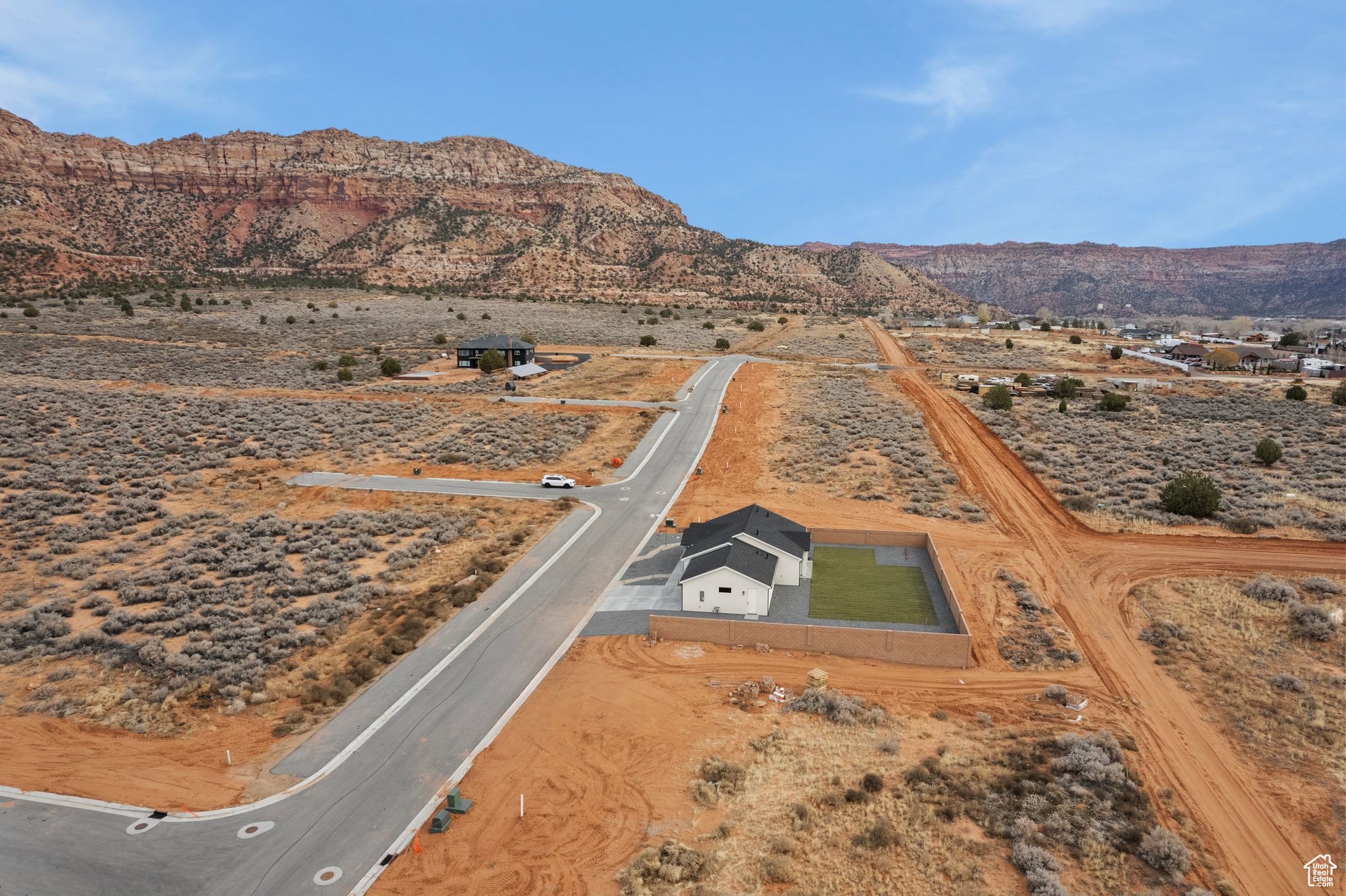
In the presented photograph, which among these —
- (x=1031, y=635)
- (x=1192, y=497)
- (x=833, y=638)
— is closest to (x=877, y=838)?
(x=833, y=638)

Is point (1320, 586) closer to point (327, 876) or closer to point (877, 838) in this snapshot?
point (877, 838)

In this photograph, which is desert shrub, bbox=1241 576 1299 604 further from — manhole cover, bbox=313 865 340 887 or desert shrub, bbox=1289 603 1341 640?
manhole cover, bbox=313 865 340 887

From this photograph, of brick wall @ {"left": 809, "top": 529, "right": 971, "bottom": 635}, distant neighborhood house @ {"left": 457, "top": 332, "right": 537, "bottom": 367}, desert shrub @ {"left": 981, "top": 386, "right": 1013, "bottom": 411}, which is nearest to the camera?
brick wall @ {"left": 809, "top": 529, "right": 971, "bottom": 635}

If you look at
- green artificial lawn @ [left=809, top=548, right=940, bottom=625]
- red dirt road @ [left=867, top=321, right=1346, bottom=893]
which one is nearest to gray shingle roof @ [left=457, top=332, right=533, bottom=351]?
red dirt road @ [left=867, top=321, right=1346, bottom=893]

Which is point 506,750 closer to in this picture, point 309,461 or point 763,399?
point 309,461

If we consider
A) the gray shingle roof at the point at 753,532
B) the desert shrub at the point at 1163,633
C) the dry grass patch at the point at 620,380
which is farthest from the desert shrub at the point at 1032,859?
the dry grass patch at the point at 620,380

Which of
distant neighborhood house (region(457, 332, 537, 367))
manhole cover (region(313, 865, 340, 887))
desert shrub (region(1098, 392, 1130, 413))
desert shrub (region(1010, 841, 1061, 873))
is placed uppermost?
distant neighborhood house (region(457, 332, 537, 367))
